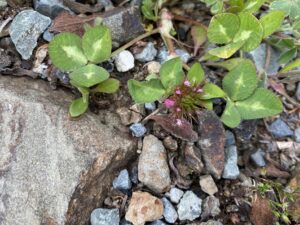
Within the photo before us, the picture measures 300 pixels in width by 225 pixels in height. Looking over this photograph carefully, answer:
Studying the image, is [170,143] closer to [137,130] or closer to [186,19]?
[137,130]

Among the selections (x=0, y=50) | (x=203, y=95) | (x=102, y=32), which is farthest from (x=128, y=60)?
(x=0, y=50)

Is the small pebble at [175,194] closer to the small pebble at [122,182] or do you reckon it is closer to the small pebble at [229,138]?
the small pebble at [122,182]

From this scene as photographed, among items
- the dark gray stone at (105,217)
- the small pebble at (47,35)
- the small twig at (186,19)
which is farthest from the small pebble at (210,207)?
the small pebble at (47,35)

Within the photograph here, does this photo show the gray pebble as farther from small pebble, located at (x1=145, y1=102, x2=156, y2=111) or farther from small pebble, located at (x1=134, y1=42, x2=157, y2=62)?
small pebble, located at (x1=134, y1=42, x2=157, y2=62)

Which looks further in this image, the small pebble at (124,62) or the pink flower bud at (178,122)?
the small pebble at (124,62)

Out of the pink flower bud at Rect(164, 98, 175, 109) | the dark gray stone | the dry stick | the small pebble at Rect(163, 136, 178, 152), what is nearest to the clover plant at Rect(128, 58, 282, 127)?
the pink flower bud at Rect(164, 98, 175, 109)
